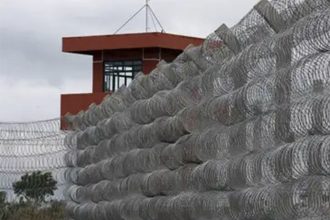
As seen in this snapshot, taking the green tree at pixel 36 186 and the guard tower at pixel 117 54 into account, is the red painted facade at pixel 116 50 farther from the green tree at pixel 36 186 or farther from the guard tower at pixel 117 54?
the green tree at pixel 36 186

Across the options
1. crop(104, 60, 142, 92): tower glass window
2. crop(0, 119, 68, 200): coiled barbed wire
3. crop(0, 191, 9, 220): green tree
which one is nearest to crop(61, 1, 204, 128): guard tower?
crop(104, 60, 142, 92): tower glass window

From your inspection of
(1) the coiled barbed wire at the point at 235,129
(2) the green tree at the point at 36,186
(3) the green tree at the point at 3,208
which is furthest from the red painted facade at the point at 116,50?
(1) the coiled barbed wire at the point at 235,129

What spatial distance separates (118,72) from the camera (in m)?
36.7

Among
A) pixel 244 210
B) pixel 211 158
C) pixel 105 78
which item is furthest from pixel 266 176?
pixel 105 78

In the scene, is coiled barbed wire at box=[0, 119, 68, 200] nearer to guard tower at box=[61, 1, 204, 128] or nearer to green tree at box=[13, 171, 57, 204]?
green tree at box=[13, 171, 57, 204]

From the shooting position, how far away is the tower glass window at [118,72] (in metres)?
36.2

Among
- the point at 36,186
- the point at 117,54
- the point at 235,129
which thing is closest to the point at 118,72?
the point at 117,54

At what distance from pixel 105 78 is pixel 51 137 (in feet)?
68.2

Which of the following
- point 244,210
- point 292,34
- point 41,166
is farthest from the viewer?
point 41,166

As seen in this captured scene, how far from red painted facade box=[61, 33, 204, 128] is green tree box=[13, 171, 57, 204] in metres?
15.1

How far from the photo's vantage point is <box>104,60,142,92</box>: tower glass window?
1426 inches

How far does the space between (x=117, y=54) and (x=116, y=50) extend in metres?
0.28

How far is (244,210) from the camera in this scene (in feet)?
25.0

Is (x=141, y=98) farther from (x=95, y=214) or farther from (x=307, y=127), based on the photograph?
(x=307, y=127)
